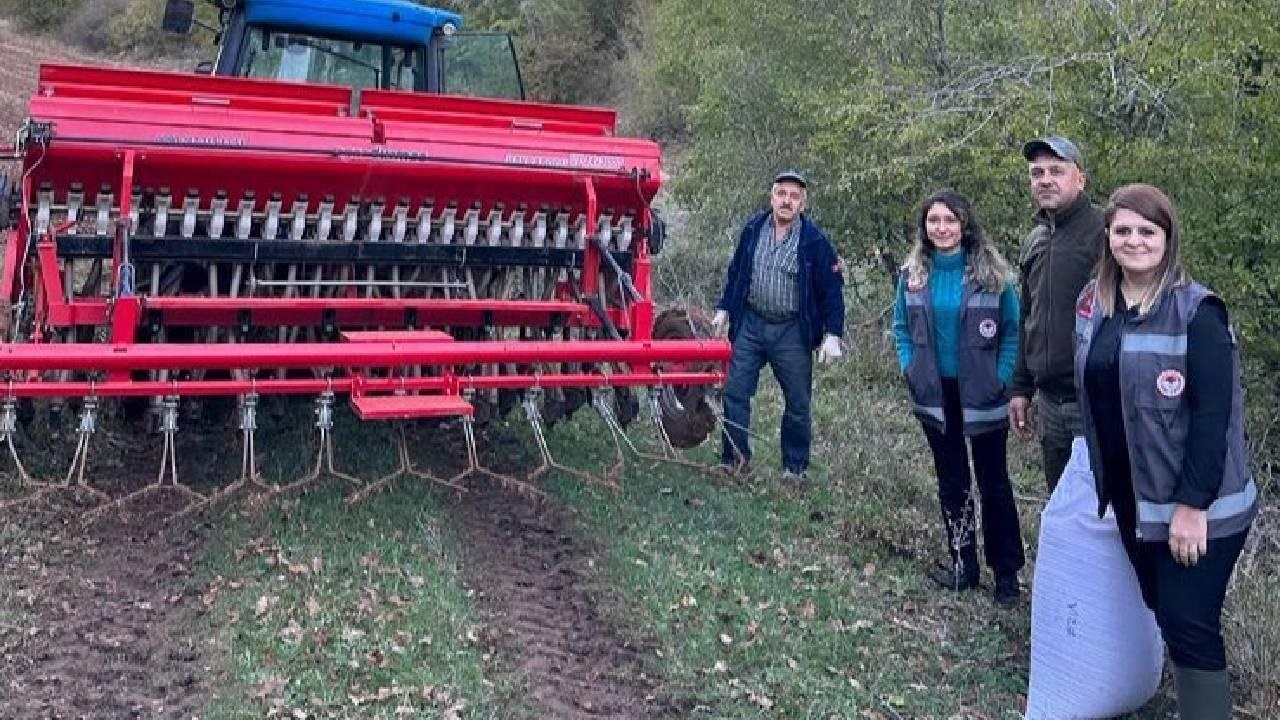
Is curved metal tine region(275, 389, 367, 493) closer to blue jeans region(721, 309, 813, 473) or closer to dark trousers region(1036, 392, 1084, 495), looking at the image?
blue jeans region(721, 309, 813, 473)

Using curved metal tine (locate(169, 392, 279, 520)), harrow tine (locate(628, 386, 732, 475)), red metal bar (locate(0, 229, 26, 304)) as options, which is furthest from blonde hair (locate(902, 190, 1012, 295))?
red metal bar (locate(0, 229, 26, 304))

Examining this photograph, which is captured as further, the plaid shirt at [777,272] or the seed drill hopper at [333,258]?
the plaid shirt at [777,272]

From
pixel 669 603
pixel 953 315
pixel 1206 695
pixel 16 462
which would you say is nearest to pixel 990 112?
pixel 953 315

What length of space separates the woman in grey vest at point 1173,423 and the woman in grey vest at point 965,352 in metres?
1.28

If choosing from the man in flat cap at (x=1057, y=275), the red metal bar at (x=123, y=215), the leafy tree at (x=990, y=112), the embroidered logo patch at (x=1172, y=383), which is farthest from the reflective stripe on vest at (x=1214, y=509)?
the red metal bar at (x=123, y=215)

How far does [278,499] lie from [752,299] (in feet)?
8.06

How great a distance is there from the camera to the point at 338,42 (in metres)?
8.22

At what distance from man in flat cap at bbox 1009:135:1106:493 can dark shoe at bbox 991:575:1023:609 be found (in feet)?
2.05

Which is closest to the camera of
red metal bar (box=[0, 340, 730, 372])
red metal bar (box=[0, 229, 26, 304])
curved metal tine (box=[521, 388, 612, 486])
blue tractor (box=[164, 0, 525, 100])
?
red metal bar (box=[0, 340, 730, 372])

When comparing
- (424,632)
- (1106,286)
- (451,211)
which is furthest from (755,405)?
(1106,286)

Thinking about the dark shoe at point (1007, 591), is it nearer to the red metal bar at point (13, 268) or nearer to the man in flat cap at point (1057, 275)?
the man in flat cap at point (1057, 275)

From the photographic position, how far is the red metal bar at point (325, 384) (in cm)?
502

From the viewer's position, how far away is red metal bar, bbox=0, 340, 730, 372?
4.91 meters

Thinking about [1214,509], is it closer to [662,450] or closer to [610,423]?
[610,423]
